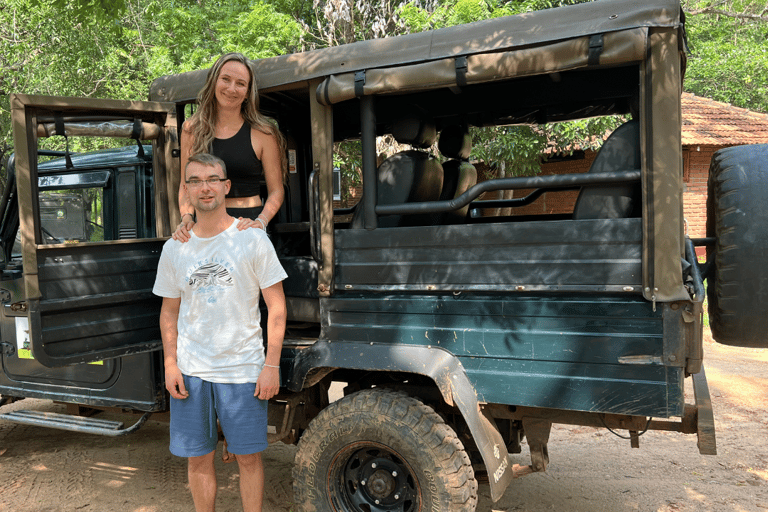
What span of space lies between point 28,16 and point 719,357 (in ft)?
43.6

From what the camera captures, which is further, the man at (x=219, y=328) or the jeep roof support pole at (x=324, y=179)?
the jeep roof support pole at (x=324, y=179)

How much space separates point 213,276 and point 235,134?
0.78 metres

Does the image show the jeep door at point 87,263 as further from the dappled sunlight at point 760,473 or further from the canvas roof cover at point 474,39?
the dappled sunlight at point 760,473

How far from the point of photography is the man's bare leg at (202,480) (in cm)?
299

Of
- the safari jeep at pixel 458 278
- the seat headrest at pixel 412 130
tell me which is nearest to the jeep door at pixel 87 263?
the safari jeep at pixel 458 278

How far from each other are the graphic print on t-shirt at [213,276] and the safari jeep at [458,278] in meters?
0.47

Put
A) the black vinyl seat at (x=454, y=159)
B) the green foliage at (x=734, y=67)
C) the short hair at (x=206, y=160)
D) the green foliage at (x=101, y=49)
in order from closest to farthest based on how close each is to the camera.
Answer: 1. the short hair at (x=206, y=160)
2. the black vinyl seat at (x=454, y=159)
3. the green foliage at (x=101, y=49)
4. the green foliage at (x=734, y=67)

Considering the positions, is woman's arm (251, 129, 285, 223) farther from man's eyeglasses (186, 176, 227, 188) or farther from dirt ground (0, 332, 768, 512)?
dirt ground (0, 332, 768, 512)

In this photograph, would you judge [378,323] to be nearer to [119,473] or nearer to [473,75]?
[473,75]

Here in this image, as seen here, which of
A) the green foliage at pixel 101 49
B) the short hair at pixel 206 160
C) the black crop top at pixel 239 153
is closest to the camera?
the short hair at pixel 206 160

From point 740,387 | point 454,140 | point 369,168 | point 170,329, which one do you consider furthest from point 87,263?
point 740,387

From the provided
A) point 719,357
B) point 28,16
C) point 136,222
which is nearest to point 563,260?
point 136,222

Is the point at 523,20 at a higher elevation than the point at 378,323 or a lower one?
higher

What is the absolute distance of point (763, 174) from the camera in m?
2.71
